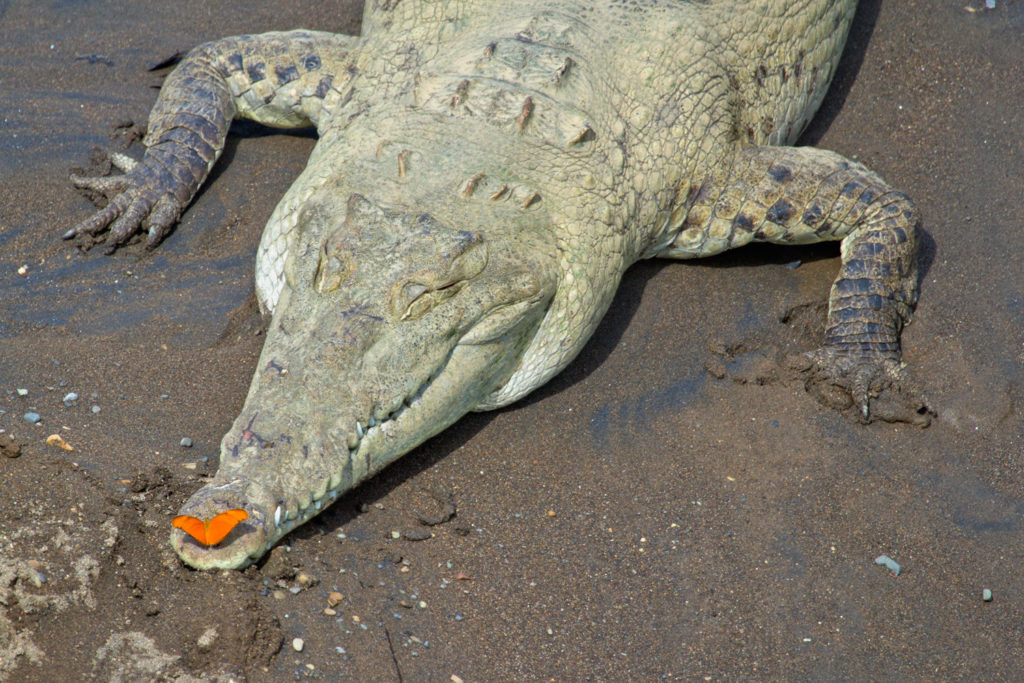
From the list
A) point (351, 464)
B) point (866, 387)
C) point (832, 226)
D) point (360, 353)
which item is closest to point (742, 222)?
point (832, 226)

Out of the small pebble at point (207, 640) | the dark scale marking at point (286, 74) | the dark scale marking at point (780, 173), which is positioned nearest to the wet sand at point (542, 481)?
the small pebble at point (207, 640)

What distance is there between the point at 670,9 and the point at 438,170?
1724mm

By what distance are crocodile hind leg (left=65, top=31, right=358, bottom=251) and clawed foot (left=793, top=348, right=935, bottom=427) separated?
2754mm

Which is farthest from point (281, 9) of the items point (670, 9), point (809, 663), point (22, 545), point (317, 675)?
point (809, 663)

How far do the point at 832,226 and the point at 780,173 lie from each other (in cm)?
38

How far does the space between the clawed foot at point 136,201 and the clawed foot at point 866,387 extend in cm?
314

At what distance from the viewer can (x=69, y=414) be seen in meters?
3.65

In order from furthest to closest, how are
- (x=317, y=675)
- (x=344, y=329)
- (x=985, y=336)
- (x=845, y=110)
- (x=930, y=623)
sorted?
(x=845, y=110) → (x=985, y=336) → (x=930, y=623) → (x=344, y=329) → (x=317, y=675)

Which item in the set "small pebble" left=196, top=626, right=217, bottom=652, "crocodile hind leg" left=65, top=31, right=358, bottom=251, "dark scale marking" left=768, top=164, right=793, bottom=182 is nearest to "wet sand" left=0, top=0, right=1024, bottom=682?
"small pebble" left=196, top=626, right=217, bottom=652

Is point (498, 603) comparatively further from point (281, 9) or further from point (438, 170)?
point (281, 9)

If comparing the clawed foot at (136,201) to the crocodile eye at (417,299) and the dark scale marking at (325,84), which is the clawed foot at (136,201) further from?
the crocodile eye at (417,299)

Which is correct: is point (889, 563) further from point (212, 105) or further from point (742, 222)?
point (212, 105)

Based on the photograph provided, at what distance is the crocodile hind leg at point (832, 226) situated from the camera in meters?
4.53

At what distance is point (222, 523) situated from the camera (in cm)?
292
